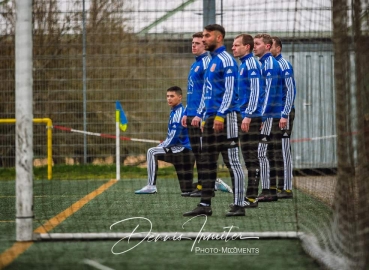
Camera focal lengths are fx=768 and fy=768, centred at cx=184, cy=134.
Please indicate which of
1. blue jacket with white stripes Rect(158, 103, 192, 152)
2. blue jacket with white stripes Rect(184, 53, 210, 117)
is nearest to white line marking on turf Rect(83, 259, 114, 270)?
blue jacket with white stripes Rect(184, 53, 210, 117)

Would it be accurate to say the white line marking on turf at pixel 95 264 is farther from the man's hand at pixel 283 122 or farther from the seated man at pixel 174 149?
the seated man at pixel 174 149

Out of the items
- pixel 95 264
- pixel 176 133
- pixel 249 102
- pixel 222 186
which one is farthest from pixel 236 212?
pixel 222 186

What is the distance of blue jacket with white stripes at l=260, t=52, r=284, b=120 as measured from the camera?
27.1 ft

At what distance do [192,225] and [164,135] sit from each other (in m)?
7.15

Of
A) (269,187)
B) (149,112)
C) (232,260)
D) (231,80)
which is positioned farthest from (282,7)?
(149,112)

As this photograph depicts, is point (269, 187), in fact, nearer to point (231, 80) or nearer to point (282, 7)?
point (231, 80)

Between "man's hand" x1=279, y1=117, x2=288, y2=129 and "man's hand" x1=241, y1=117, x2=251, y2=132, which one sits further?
"man's hand" x1=279, y1=117, x2=288, y2=129

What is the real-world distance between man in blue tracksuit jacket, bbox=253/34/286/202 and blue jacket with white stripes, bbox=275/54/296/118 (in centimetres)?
7

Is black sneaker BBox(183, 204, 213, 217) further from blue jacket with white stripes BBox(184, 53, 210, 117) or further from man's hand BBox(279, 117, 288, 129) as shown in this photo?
man's hand BBox(279, 117, 288, 129)

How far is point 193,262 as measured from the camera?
4574mm

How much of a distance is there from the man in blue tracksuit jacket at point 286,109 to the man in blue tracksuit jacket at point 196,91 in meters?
0.96

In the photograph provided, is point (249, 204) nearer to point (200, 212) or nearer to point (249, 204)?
point (249, 204)

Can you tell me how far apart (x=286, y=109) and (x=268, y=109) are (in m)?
0.30

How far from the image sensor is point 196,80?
26.7ft
